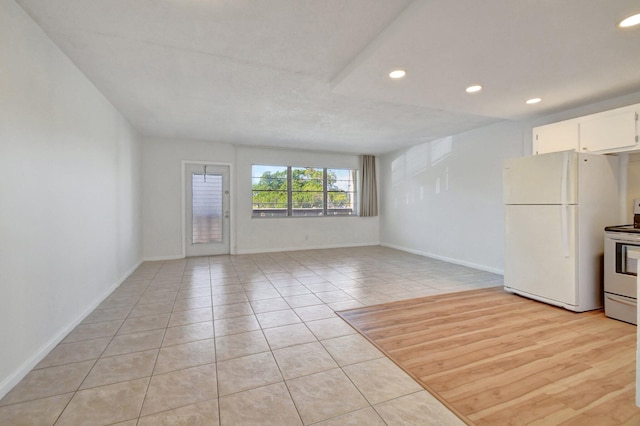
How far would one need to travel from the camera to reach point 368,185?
7.82 meters

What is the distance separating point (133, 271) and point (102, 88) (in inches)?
117

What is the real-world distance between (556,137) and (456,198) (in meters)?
2.09

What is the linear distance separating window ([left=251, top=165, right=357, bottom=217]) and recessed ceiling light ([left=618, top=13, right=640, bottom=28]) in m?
5.92

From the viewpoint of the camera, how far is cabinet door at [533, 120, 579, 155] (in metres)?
3.38

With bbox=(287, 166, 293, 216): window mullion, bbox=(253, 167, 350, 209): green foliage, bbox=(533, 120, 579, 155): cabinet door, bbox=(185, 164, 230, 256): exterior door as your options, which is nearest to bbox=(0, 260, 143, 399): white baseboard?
bbox=(185, 164, 230, 256): exterior door

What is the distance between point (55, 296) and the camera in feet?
7.79

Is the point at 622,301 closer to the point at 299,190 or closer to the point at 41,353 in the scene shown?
the point at 41,353

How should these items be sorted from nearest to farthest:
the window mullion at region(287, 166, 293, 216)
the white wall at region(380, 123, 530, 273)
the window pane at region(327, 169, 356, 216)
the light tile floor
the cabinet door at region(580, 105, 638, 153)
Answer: the light tile floor < the cabinet door at region(580, 105, 638, 153) < the white wall at region(380, 123, 530, 273) < the window mullion at region(287, 166, 293, 216) < the window pane at region(327, 169, 356, 216)

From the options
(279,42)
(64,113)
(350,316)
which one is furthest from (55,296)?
(279,42)

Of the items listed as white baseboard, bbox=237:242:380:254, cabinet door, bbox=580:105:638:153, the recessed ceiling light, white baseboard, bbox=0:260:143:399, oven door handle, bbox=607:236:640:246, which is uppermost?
the recessed ceiling light

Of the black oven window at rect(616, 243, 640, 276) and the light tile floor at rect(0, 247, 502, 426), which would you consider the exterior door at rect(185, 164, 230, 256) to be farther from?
the black oven window at rect(616, 243, 640, 276)

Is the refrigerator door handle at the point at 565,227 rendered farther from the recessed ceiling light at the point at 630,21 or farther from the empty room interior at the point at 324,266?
the recessed ceiling light at the point at 630,21

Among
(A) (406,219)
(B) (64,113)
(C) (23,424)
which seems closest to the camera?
(C) (23,424)

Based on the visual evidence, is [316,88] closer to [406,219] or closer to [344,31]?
[344,31]
